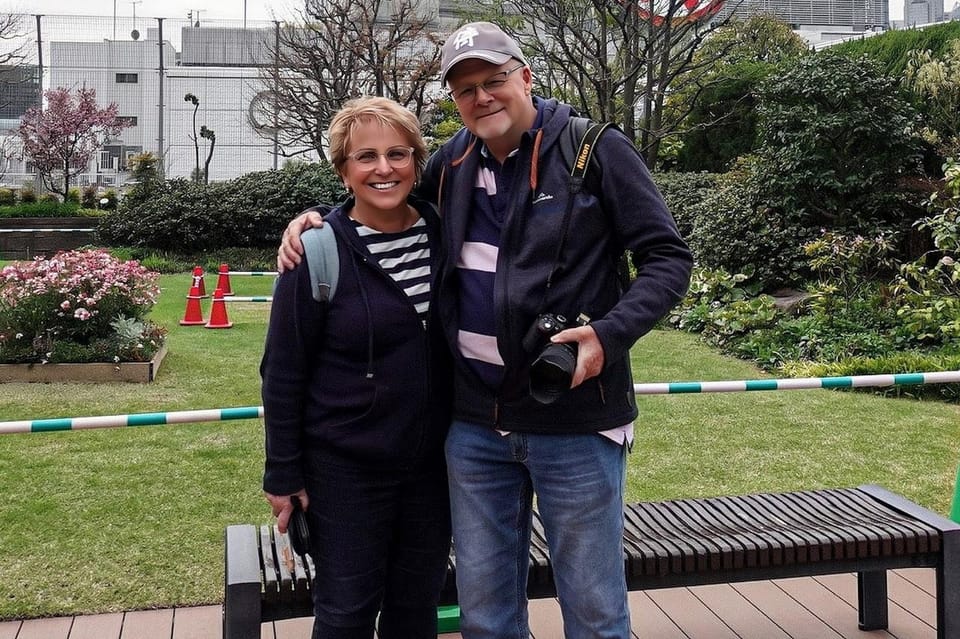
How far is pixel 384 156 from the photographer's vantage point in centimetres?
A: 236

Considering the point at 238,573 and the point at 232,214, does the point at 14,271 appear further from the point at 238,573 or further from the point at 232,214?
the point at 232,214

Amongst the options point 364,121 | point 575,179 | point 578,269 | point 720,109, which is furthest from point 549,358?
point 720,109

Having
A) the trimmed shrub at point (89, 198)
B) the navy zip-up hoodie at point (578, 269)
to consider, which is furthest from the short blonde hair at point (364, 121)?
the trimmed shrub at point (89, 198)

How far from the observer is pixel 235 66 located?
114ft

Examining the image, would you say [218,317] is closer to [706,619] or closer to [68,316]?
[68,316]

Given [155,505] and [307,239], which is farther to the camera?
[155,505]

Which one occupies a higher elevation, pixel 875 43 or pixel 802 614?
pixel 875 43

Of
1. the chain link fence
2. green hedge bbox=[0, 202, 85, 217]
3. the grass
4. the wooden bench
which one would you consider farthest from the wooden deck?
the chain link fence

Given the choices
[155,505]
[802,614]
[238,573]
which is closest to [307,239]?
[238,573]

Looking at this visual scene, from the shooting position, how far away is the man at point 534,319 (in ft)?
7.22

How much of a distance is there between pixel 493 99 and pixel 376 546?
1.08 meters

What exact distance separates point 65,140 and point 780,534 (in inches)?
1209

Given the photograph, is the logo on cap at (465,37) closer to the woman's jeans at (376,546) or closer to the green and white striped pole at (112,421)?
the woman's jeans at (376,546)

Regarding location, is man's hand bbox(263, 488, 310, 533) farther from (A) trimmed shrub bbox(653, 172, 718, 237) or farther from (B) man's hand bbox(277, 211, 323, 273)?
(A) trimmed shrub bbox(653, 172, 718, 237)
